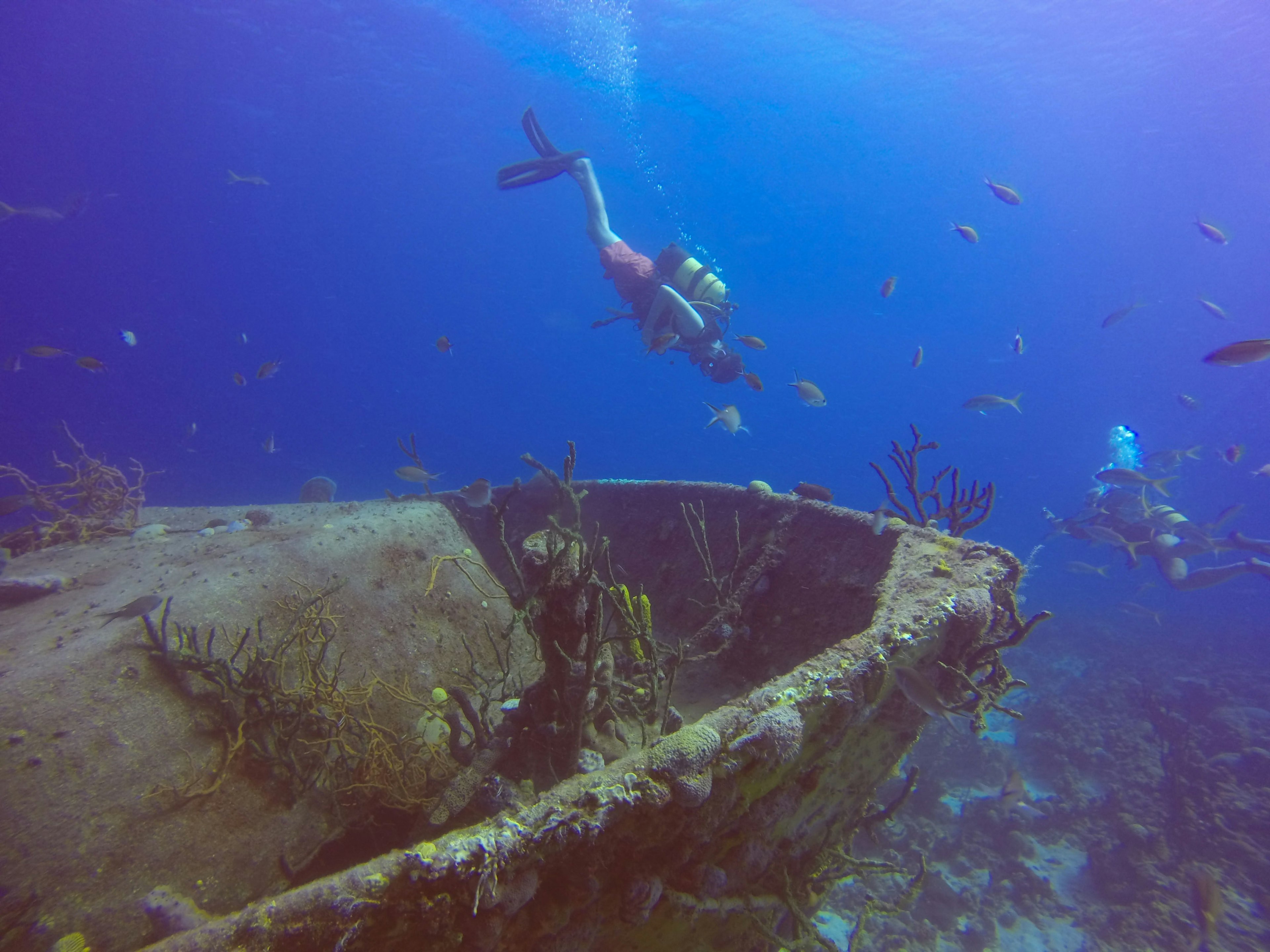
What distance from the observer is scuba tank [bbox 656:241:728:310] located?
336 inches

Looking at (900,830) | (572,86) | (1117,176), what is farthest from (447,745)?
(1117,176)

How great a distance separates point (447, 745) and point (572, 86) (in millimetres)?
57969

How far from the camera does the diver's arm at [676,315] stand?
7.34 m

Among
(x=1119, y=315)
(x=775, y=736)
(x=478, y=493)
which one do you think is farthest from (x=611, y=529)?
(x=1119, y=315)

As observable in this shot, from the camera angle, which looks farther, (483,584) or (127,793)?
(483,584)

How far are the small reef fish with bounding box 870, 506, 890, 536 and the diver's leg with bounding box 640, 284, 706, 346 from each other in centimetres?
424

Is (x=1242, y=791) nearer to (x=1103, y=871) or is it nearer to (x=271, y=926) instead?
(x=1103, y=871)

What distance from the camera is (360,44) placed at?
115 ft

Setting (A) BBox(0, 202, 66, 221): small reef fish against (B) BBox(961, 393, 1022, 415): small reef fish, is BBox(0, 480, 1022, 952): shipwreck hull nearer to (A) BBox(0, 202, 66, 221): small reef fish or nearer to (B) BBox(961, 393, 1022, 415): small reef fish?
(B) BBox(961, 393, 1022, 415): small reef fish

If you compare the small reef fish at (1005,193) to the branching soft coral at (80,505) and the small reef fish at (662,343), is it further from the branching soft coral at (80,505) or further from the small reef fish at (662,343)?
the branching soft coral at (80,505)

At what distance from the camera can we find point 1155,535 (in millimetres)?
10883

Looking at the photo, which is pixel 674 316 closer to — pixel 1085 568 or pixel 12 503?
pixel 12 503

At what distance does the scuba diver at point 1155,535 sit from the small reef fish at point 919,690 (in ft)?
36.3

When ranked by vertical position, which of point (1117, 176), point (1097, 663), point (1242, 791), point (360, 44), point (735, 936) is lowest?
point (735, 936)
